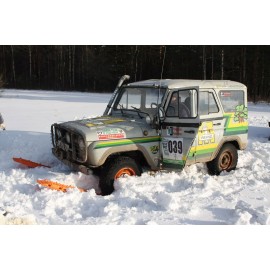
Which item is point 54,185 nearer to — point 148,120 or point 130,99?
point 148,120

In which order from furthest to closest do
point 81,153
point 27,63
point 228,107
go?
1. point 27,63
2. point 228,107
3. point 81,153

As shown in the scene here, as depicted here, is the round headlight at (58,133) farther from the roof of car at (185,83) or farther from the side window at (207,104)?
the side window at (207,104)

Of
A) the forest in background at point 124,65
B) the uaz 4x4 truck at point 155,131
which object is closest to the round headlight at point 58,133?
the uaz 4x4 truck at point 155,131

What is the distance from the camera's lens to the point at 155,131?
6508 millimetres

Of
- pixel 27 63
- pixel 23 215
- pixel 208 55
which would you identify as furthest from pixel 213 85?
pixel 27 63

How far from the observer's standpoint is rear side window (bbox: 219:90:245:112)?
7141mm

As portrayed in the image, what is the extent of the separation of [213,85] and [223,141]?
3.88ft

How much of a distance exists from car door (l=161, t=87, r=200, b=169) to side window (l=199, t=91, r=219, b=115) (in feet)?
0.80

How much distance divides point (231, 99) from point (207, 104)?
821 millimetres

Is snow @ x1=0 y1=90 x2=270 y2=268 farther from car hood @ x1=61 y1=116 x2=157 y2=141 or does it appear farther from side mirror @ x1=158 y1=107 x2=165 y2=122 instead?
side mirror @ x1=158 y1=107 x2=165 y2=122

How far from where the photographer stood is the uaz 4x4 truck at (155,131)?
5.97m

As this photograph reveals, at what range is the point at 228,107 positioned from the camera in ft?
23.7

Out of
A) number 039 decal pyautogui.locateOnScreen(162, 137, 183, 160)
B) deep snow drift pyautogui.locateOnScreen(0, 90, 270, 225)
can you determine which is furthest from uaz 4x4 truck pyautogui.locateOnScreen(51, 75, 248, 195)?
deep snow drift pyautogui.locateOnScreen(0, 90, 270, 225)

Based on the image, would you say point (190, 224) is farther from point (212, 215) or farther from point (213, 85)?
point (213, 85)
